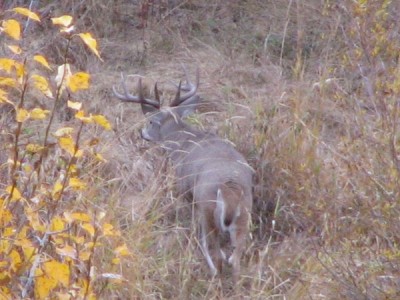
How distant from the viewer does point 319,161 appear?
8.06 metres

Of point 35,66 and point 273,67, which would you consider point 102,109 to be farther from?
point 273,67

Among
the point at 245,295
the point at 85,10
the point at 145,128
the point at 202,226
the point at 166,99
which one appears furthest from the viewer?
the point at 85,10

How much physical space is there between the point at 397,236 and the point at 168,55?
541 cm

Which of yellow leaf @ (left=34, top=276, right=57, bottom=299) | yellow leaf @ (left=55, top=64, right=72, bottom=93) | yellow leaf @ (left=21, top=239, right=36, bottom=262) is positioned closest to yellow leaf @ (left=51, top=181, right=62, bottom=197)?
yellow leaf @ (left=21, top=239, right=36, bottom=262)

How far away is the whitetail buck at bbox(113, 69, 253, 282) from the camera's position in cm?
759

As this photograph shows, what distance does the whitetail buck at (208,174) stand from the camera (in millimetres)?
7594

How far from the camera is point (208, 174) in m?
8.02

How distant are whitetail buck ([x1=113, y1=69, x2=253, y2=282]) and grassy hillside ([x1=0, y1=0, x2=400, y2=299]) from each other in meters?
0.12

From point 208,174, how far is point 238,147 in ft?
2.59

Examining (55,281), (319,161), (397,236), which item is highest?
(55,281)

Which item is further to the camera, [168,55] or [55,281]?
[168,55]

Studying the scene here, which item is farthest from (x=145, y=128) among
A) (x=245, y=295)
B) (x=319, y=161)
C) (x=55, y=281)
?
(x=55, y=281)

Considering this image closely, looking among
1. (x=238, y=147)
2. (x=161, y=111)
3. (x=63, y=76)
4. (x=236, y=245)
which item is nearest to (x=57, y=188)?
(x=63, y=76)

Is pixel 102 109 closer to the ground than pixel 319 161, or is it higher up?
closer to the ground
